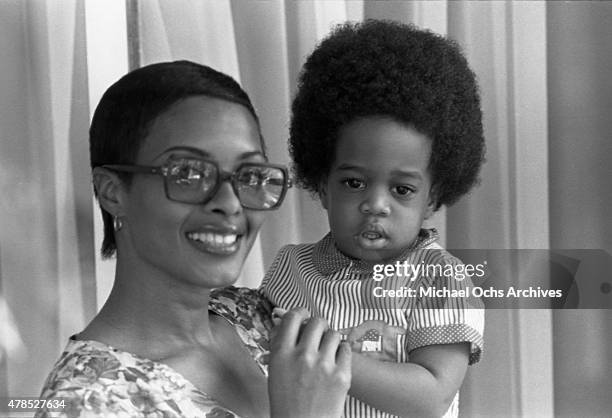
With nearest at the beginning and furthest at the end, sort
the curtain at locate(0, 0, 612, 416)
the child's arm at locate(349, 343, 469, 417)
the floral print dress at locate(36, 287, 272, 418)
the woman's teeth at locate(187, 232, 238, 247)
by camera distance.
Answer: the floral print dress at locate(36, 287, 272, 418) → the woman's teeth at locate(187, 232, 238, 247) → the child's arm at locate(349, 343, 469, 417) → the curtain at locate(0, 0, 612, 416)

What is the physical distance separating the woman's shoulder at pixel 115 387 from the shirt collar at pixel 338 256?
0.35m

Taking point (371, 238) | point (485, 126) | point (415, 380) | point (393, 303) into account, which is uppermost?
point (485, 126)

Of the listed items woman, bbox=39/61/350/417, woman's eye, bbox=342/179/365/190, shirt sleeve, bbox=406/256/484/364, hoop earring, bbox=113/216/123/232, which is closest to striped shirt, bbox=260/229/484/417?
shirt sleeve, bbox=406/256/484/364

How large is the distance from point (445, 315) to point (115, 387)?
20.5 inches

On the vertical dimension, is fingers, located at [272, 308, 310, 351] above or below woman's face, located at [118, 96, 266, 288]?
below

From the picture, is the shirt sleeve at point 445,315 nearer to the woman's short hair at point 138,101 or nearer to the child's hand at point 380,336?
the child's hand at point 380,336

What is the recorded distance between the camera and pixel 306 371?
1007 mm

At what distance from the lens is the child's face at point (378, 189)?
1.27 meters

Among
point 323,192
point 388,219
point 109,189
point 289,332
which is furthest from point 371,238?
point 109,189

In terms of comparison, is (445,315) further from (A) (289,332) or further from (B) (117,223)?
(B) (117,223)

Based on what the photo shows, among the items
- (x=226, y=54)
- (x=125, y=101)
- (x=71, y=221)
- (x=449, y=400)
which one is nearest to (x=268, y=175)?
(x=125, y=101)

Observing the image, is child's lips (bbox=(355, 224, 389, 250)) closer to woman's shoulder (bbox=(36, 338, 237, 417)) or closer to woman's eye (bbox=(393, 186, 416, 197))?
woman's eye (bbox=(393, 186, 416, 197))

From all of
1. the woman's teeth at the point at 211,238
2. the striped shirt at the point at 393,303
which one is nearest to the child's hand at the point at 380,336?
the striped shirt at the point at 393,303

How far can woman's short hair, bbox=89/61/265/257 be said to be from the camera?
1.05 m
